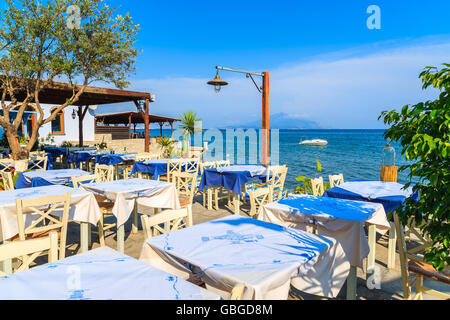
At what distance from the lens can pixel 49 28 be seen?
735 centimetres

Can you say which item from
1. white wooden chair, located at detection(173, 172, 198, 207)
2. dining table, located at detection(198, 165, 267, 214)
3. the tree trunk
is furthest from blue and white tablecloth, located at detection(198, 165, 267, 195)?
the tree trunk

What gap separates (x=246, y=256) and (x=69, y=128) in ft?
57.9

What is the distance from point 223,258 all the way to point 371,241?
1927mm

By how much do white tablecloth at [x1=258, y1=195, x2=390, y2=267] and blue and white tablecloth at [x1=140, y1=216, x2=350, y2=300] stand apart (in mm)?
619

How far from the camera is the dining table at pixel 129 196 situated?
378 cm

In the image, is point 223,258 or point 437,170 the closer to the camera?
point 437,170

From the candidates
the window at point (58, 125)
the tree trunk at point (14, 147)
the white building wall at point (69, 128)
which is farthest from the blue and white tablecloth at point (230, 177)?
the window at point (58, 125)

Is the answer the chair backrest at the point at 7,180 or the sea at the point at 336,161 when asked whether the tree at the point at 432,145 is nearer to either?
the sea at the point at 336,161

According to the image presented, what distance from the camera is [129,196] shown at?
4.00 meters

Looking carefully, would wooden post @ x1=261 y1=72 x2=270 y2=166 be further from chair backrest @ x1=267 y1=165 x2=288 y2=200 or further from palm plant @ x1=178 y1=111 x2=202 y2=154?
palm plant @ x1=178 y1=111 x2=202 y2=154

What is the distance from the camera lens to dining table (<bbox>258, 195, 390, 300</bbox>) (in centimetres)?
268
